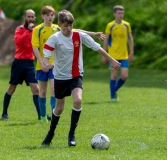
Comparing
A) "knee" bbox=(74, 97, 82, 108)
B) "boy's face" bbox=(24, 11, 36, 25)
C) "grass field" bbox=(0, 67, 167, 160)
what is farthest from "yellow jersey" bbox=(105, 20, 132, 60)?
"knee" bbox=(74, 97, 82, 108)

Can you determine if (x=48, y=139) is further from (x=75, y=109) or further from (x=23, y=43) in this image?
(x=23, y=43)

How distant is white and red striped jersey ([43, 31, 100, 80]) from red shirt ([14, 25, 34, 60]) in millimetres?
2829

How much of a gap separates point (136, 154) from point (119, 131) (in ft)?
6.69

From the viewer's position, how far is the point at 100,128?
10.2 meters

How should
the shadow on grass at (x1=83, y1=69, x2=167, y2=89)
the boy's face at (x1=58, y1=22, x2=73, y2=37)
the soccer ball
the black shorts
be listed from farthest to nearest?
the shadow on grass at (x1=83, y1=69, x2=167, y2=89)
the black shorts
the boy's face at (x1=58, y1=22, x2=73, y2=37)
the soccer ball

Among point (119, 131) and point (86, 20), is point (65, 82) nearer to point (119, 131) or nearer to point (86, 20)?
point (119, 131)

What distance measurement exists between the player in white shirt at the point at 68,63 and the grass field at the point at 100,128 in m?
0.41

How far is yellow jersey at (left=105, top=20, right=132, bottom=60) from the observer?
573 inches

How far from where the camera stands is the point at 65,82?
8.59 metres

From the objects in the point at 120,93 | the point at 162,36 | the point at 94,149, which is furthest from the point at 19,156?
the point at 162,36

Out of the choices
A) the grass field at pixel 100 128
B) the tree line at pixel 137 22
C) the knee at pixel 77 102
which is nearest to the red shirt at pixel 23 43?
the grass field at pixel 100 128

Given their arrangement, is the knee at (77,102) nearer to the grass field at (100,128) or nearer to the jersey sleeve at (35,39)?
the grass field at (100,128)

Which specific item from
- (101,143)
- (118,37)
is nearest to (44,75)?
(101,143)

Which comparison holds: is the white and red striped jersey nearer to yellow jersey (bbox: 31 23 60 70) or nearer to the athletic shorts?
yellow jersey (bbox: 31 23 60 70)
